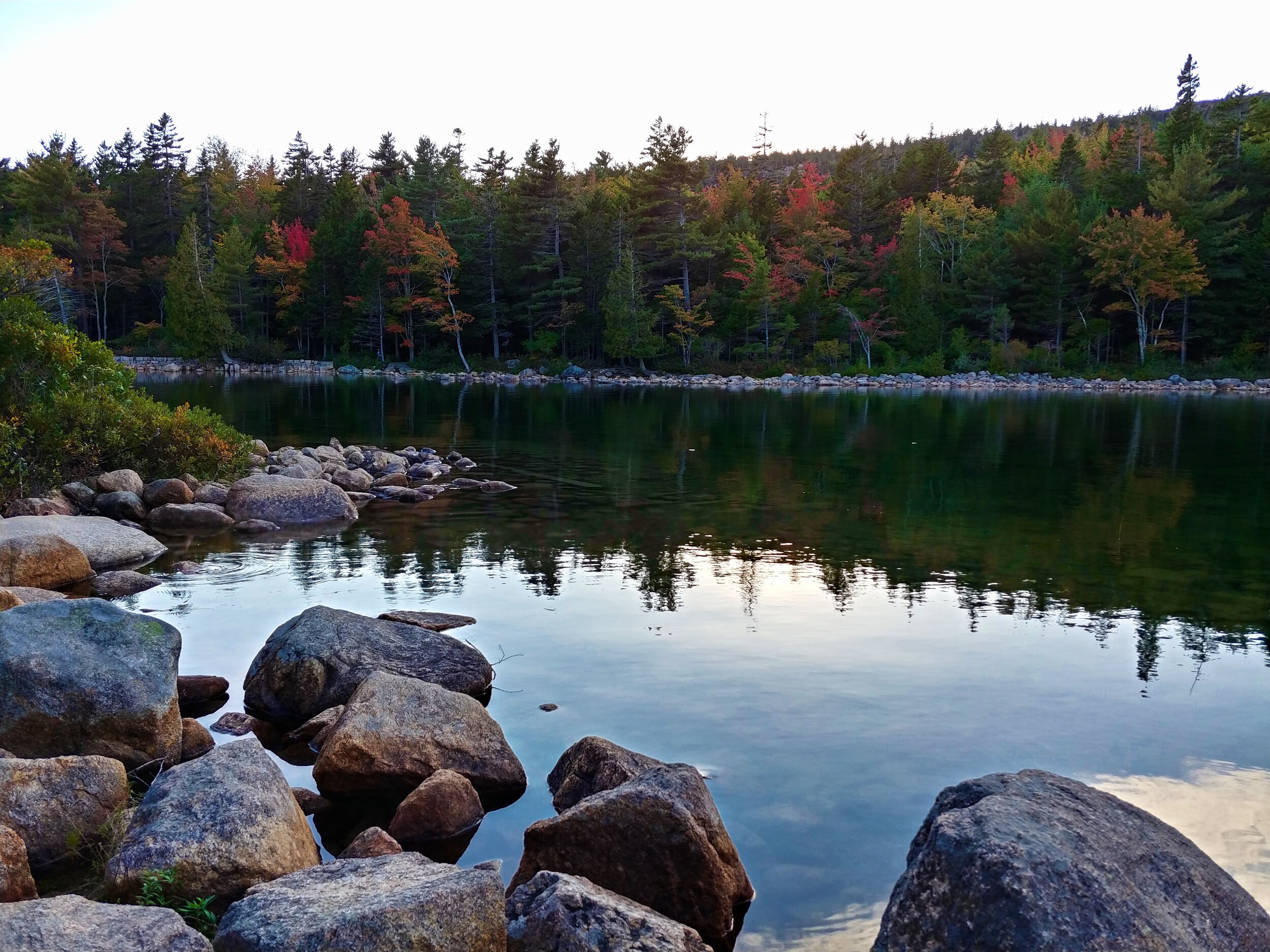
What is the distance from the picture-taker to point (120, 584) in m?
12.4

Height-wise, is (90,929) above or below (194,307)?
below

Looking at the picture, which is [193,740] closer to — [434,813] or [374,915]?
[434,813]

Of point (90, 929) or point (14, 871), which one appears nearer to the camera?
point (90, 929)

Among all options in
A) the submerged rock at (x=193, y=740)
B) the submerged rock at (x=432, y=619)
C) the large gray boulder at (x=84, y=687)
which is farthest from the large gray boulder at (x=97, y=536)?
the submerged rock at (x=193, y=740)

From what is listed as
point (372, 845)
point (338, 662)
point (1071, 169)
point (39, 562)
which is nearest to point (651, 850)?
point (372, 845)

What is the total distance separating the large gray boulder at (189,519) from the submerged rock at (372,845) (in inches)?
471

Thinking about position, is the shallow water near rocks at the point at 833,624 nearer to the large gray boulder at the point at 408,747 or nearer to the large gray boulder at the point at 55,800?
the large gray boulder at the point at 408,747

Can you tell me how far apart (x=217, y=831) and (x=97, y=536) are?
384 inches

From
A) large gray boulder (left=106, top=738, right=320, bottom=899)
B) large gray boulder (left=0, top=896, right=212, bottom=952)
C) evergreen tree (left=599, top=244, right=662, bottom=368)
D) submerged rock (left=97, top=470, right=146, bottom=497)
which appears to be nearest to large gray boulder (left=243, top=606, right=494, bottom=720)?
large gray boulder (left=106, top=738, right=320, bottom=899)

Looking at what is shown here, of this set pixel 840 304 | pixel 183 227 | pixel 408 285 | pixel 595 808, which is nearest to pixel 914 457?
pixel 595 808

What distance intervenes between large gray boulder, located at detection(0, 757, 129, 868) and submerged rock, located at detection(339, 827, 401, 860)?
156cm

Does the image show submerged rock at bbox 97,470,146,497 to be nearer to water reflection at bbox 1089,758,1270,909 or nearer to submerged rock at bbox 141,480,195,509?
submerged rock at bbox 141,480,195,509

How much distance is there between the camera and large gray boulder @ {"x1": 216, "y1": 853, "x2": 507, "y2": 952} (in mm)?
4199

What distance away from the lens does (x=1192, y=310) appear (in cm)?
6531
